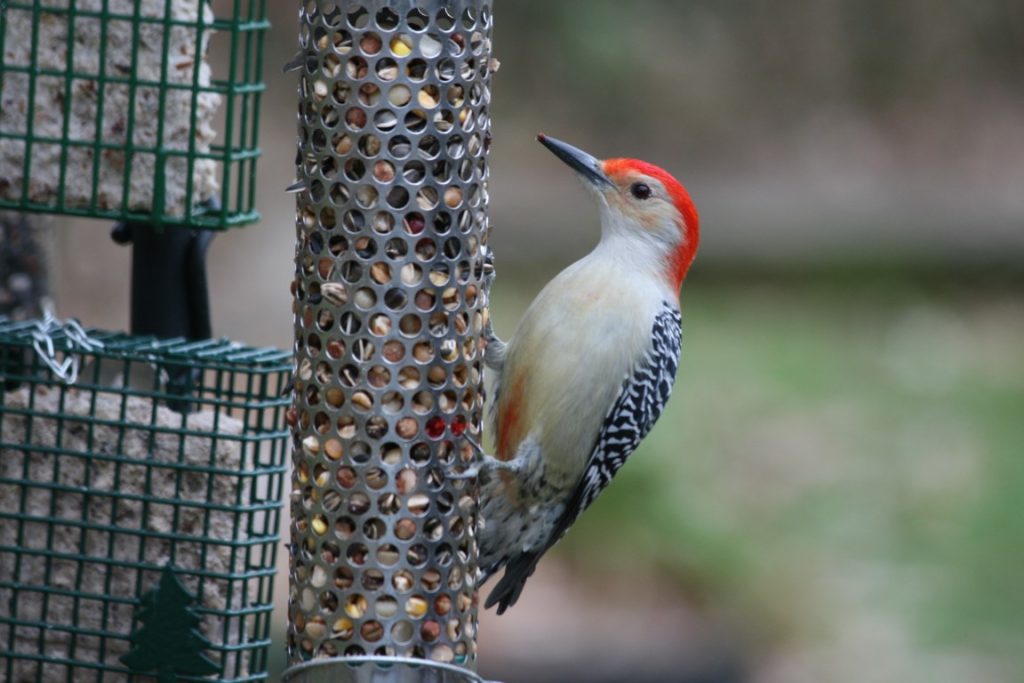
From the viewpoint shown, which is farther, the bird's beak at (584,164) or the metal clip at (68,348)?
the bird's beak at (584,164)

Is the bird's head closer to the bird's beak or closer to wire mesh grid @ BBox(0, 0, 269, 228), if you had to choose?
the bird's beak

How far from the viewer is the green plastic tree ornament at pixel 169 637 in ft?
15.9

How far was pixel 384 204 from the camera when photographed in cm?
405

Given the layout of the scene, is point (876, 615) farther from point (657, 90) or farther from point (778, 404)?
point (657, 90)

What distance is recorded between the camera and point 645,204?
18.3 ft

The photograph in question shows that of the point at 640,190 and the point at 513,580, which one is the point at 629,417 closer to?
the point at 513,580

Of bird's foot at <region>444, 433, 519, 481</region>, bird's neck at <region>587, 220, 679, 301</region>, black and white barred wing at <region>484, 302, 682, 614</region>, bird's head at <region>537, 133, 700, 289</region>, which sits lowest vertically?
black and white barred wing at <region>484, 302, 682, 614</region>

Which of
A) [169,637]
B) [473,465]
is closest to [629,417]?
[473,465]

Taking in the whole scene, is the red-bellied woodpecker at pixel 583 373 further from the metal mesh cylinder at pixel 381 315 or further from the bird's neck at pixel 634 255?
the metal mesh cylinder at pixel 381 315

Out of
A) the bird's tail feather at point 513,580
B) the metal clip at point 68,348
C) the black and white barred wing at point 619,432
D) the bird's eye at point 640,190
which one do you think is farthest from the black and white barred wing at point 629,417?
the metal clip at point 68,348

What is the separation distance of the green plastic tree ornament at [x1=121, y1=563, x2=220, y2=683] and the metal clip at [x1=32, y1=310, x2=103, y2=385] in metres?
0.68

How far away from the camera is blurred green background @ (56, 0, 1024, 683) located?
9852 mm

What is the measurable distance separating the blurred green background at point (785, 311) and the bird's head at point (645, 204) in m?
3.24

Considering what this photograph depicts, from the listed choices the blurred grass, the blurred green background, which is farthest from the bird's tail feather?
the blurred grass
